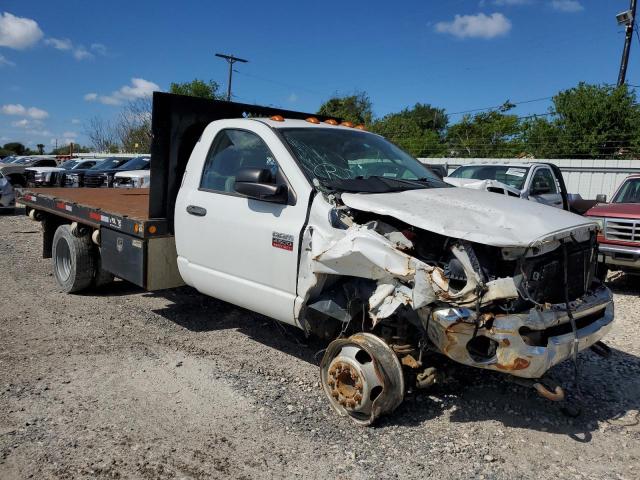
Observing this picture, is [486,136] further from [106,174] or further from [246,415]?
[246,415]

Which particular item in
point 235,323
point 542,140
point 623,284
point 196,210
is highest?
point 542,140

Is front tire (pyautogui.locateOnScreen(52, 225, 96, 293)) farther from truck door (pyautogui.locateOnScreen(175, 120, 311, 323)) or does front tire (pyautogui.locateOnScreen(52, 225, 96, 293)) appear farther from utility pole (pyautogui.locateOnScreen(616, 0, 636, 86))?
utility pole (pyautogui.locateOnScreen(616, 0, 636, 86))

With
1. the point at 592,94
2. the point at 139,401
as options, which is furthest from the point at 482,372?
the point at 592,94

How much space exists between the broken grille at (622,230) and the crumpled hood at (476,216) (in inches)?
179

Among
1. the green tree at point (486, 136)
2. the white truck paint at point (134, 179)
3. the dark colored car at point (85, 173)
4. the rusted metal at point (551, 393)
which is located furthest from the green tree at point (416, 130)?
the dark colored car at point (85, 173)

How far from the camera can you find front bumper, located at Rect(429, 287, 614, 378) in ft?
10.6

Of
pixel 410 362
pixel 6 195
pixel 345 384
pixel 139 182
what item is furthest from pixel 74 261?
pixel 6 195

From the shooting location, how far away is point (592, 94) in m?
24.5

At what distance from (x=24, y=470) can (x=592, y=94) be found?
26.8 meters

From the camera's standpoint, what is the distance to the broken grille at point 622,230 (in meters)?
7.74

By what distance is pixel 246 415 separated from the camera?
3.82 metres

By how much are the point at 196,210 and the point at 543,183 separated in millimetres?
8897

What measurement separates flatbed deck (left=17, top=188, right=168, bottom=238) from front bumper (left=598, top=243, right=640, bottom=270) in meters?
6.09

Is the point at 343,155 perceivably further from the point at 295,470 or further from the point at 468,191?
the point at 295,470
